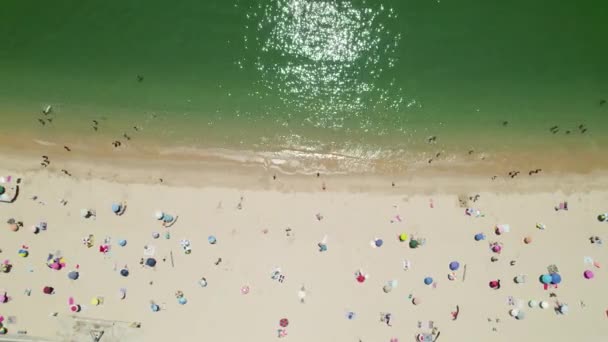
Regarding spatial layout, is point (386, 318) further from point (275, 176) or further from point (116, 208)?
point (116, 208)

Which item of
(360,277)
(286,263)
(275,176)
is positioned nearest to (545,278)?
(360,277)

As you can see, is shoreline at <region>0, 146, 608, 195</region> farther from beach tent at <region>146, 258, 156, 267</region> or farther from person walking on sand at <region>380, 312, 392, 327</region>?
person walking on sand at <region>380, 312, 392, 327</region>

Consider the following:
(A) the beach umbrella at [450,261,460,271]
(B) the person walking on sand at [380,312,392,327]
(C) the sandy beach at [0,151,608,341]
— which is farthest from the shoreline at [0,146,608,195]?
(B) the person walking on sand at [380,312,392,327]

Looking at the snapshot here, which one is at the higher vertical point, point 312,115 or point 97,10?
point 97,10

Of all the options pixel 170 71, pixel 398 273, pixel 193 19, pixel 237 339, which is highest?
pixel 193 19

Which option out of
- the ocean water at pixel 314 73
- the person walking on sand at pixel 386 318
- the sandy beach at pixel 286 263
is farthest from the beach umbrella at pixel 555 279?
the person walking on sand at pixel 386 318

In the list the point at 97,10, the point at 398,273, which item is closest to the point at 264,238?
the point at 398,273

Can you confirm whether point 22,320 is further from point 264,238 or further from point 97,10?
point 97,10
